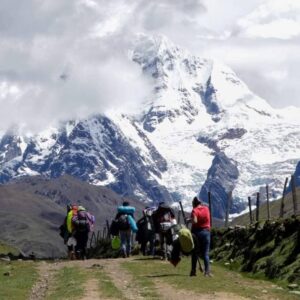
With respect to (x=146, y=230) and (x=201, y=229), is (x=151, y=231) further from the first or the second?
(x=201, y=229)

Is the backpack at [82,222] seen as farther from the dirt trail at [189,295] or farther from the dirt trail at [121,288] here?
the dirt trail at [189,295]

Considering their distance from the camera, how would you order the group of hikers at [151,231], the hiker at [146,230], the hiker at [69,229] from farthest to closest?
the hiker at [69,229], the hiker at [146,230], the group of hikers at [151,231]

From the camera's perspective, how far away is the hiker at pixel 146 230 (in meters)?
44.9

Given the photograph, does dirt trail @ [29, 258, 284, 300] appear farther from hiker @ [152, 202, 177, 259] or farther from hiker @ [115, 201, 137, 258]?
hiker @ [115, 201, 137, 258]

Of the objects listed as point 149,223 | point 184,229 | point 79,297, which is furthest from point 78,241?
point 79,297

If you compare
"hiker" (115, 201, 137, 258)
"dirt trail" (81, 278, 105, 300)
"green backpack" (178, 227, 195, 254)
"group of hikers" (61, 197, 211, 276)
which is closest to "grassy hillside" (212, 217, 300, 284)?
"group of hikers" (61, 197, 211, 276)

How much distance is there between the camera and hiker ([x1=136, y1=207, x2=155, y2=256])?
44906 mm

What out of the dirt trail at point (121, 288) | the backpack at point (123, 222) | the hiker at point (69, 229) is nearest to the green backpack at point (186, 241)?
the dirt trail at point (121, 288)

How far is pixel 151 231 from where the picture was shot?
45.0 metres

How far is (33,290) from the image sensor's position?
30.2 m

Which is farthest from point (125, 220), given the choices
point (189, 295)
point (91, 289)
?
point (189, 295)

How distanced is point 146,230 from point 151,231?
1593 millimetres

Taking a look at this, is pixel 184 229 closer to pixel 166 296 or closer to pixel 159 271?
→ pixel 159 271

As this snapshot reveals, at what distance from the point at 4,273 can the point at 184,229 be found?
9.74 m
